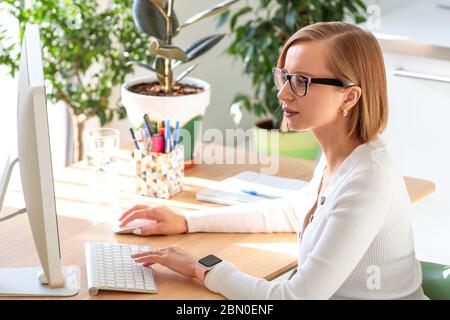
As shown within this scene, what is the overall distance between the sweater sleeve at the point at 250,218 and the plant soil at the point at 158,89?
58 cm

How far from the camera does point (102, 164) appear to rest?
7.63ft

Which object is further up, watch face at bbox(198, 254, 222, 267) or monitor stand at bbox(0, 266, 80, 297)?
watch face at bbox(198, 254, 222, 267)

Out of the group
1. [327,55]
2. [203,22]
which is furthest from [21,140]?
[203,22]

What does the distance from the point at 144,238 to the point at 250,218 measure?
259 millimetres

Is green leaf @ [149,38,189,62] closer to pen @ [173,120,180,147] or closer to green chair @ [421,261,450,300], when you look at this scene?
pen @ [173,120,180,147]

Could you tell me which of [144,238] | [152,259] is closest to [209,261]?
[152,259]

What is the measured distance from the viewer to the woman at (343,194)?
1704 millimetres

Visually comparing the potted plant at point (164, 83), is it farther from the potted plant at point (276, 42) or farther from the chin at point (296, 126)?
the potted plant at point (276, 42)

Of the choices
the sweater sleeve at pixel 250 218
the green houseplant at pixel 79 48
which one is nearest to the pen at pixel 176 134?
the sweater sleeve at pixel 250 218

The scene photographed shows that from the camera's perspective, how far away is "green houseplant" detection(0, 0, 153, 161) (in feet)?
10.5

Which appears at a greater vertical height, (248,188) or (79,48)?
(79,48)

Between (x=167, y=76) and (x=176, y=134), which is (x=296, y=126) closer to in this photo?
(x=176, y=134)

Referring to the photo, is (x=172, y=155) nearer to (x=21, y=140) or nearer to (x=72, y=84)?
(x=21, y=140)

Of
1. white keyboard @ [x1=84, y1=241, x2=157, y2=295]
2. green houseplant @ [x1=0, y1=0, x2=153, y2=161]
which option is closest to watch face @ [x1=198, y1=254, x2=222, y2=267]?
white keyboard @ [x1=84, y1=241, x2=157, y2=295]
